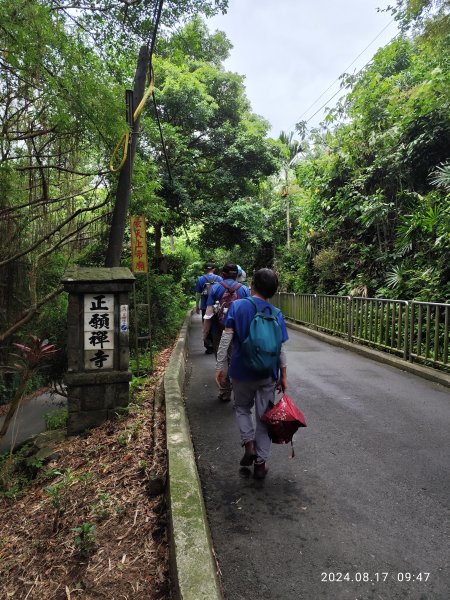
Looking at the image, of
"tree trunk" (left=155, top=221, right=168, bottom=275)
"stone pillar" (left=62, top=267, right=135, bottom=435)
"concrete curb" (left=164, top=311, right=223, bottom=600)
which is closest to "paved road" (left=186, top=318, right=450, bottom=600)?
"concrete curb" (left=164, top=311, right=223, bottom=600)

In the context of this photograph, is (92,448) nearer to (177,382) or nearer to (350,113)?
(177,382)

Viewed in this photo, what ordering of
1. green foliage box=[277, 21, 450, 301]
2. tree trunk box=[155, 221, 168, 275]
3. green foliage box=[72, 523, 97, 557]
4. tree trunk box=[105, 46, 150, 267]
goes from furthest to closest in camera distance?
tree trunk box=[155, 221, 168, 275], green foliage box=[277, 21, 450, 301], tree trunk box=[105, 46, 150, 267], green foliage box=[72, 523, 97, 557]

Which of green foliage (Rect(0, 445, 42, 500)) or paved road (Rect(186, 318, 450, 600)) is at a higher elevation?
paved road (Rect(186, 318, 450, 600))

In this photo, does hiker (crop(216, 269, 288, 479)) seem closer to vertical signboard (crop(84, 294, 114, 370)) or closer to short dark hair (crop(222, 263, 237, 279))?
short dark hair (crop(222, 263, 237, 279))

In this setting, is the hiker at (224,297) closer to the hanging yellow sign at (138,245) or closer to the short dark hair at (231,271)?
the short dark hair at (231,271)

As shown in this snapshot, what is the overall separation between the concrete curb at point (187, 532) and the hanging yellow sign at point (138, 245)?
3.97 metres

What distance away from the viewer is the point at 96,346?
487 centimetres

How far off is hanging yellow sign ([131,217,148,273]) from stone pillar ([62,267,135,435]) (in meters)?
2.22

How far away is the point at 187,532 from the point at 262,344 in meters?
1.36

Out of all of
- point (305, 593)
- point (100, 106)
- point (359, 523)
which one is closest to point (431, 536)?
point (359, 523)

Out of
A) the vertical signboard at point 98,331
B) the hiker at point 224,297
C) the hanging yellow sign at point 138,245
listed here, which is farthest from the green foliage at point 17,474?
the hanging yellow sign at point 138,245

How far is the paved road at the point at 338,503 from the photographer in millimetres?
2221

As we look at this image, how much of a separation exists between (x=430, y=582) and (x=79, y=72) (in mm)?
6676

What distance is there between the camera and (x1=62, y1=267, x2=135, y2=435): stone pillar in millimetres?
4781
